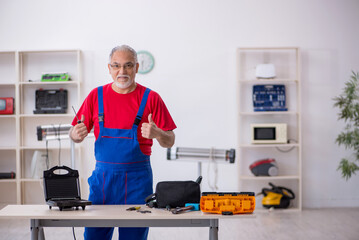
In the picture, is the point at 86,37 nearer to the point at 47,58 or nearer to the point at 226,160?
the point at 47,58

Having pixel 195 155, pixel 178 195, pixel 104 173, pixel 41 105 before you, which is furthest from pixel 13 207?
pixel 41 105

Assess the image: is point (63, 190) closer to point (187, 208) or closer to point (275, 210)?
point (187, 208)

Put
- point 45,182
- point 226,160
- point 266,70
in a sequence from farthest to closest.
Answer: point 266,70 < point 226,160 < point 45,182

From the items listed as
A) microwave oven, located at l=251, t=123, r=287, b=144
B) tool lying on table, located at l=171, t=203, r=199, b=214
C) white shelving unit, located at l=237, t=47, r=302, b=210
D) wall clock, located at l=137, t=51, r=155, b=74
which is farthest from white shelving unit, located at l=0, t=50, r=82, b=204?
tool lying on table, located at l=171, t=203, r=199, b=214

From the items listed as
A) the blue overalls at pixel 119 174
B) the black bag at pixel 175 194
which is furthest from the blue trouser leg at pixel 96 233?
the black bag at pixel 175 194

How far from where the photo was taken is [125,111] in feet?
9.45

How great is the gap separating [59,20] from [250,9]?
256cm

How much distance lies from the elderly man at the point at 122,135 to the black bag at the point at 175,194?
0.17m

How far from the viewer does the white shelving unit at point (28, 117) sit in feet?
21.2

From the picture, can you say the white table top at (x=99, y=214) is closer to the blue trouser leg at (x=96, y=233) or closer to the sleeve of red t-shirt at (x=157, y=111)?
the blue trouser leg at (x=96, y=233)

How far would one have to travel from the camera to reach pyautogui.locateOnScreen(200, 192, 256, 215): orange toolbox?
8.36 feet

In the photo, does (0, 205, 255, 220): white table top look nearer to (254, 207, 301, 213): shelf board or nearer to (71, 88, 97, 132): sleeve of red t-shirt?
(71, 88, 97, 132): sleeve of red t-shirt

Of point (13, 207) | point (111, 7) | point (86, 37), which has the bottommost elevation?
point (13, 207)

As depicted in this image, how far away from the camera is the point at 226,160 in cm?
512
